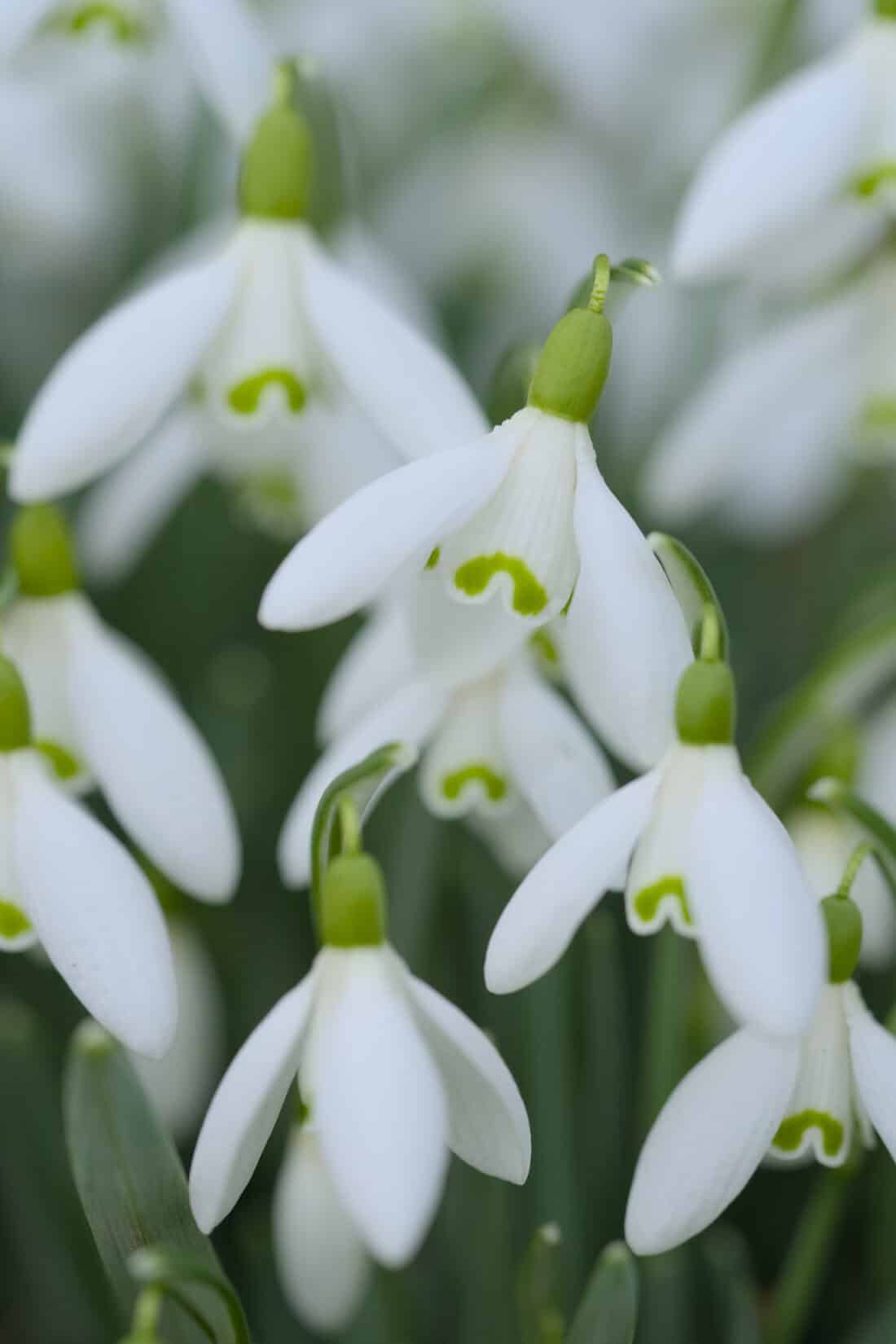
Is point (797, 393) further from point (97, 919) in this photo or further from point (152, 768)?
point (97, 919)

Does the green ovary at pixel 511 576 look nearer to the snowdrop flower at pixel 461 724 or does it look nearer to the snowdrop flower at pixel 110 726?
the snowdrop flower at pixel 461 724

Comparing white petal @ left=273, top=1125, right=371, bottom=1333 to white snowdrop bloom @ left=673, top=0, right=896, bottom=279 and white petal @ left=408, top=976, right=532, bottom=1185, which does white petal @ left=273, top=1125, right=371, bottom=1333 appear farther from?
white snowdrop bloom @ left=673, top=0, right=896, bottom=279

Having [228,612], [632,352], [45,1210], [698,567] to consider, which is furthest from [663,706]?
[632,352]

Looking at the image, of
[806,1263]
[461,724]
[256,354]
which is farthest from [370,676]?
[806,1263]

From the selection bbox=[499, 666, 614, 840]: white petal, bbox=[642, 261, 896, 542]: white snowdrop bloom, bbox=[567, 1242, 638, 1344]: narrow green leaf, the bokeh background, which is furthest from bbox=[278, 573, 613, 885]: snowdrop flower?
bbox=[642, 261, 896, 542]: white snowdrop bloom

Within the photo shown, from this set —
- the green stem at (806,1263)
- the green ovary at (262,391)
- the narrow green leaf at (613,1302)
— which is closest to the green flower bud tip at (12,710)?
the green ovary at (262,391)
